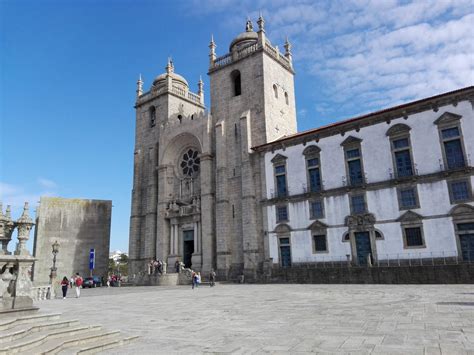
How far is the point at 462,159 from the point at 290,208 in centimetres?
1280

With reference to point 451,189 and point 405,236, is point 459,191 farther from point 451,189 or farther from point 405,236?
point 405,236

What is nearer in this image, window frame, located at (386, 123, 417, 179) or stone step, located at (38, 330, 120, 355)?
stone step, located at (38, 330, 120, 355)

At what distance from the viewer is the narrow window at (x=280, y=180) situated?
3052 centimetres

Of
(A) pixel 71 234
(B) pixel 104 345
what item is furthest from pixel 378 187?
(A) pixel 71 234

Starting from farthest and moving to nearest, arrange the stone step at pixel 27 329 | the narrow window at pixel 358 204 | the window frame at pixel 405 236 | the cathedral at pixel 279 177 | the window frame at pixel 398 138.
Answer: the narrow window at pixel 358 204 → the window frame at pixel 398 138 → the cathedral at pixel 279 177 → the window frame at pixel 405 236 → the stone step at pixel 27 329

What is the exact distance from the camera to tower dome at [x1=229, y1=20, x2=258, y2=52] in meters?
38.4

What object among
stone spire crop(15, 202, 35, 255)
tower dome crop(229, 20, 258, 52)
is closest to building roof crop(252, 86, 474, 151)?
tower dome crop(229, 20, 258, 52)

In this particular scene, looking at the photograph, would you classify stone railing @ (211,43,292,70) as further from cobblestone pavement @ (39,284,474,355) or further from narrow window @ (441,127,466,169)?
cobblestone pavement @ (39,284,474,355)

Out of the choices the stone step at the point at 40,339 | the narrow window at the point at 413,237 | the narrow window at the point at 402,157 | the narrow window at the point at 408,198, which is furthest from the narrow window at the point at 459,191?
the stone step at the point at 40,339

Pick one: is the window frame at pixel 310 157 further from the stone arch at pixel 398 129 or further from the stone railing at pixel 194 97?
the stone railing at pixel 194 97

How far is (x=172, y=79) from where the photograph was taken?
45094 millimetres

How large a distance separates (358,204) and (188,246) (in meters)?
18.7

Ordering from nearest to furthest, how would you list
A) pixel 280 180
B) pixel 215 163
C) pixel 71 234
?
pixel 280 180, pixel 215 163, pixel 71 234

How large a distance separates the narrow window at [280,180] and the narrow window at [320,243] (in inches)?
186
